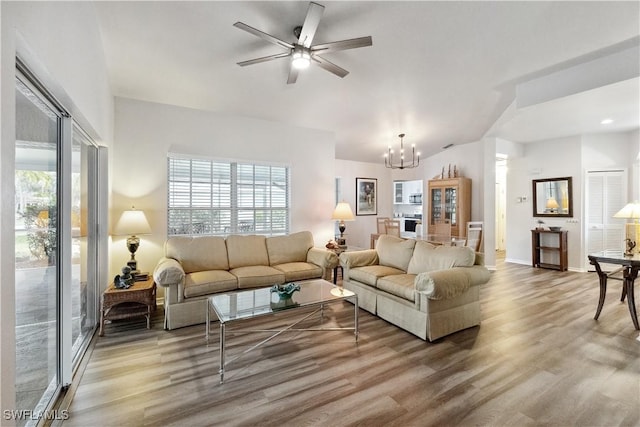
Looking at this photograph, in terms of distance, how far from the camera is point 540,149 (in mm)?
6504

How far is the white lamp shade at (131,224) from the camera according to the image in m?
3.40

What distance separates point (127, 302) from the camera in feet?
10.7

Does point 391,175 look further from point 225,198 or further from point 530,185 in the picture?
point 225,198

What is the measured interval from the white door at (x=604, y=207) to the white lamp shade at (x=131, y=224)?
7.93 meters

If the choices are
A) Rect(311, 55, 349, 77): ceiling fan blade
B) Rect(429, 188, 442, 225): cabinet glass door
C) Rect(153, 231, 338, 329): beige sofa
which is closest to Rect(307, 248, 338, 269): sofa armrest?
Rect(153, 231, 338, 329): beige sofa

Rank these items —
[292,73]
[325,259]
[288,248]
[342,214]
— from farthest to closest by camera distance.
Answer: [342,214], [288,248], [325,259], [292,73]

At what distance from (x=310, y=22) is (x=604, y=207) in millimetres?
6923

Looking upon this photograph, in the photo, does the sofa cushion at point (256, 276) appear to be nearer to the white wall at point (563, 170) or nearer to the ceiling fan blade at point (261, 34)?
the ceiling fan blade at point (261, 34)

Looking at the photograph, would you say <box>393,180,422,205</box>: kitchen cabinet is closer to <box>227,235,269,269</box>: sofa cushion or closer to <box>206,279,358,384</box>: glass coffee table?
<box>227,235,269,269</box>: sofa cushion

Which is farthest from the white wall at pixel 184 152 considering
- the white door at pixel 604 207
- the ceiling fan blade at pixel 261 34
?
the white door at pixel 604 207

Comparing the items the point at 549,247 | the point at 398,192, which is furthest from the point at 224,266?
the point at 549,247

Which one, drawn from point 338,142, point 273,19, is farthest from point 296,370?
point 338,142

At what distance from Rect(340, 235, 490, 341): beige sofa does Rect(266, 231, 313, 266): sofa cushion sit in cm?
77

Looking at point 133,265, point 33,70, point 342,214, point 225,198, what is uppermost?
point 33,70
